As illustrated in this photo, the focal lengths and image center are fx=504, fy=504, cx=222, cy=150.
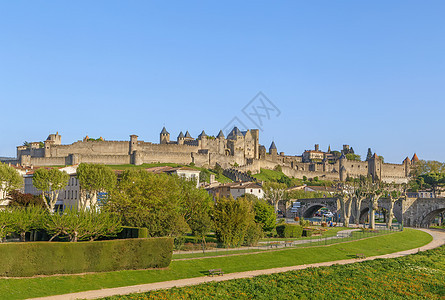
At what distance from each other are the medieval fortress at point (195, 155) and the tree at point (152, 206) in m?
83.9

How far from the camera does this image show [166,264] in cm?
2852

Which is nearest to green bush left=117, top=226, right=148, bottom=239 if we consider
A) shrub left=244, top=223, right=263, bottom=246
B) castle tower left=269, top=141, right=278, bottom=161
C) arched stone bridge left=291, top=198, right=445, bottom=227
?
shrub left=244, top=223, right=263, bottom=246

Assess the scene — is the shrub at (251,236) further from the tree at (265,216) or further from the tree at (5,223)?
Answer: the tree at (5,223)

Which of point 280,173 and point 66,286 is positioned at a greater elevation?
point 280,173

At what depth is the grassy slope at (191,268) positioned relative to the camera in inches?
920

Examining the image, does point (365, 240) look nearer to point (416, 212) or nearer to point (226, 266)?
point (226, 266)

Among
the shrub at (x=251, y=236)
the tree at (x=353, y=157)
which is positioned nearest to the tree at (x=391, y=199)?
the shrub at (x=251, y=236)

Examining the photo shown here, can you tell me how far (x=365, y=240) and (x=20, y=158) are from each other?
110052 mm

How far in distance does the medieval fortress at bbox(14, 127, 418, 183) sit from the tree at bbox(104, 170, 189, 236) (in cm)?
8389

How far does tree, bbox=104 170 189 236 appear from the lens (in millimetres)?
36625

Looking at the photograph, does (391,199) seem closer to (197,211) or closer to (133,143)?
(197,211)

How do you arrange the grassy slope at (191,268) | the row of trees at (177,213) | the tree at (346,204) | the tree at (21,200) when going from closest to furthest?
the grassy slope at (191,268) < the row of trees at (177,213) < the tree at (21,200) < the tree at (346,204)

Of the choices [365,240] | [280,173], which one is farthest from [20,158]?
[365,240]

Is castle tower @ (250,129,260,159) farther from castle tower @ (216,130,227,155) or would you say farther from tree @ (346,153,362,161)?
tree @ (346,153,362,161)
